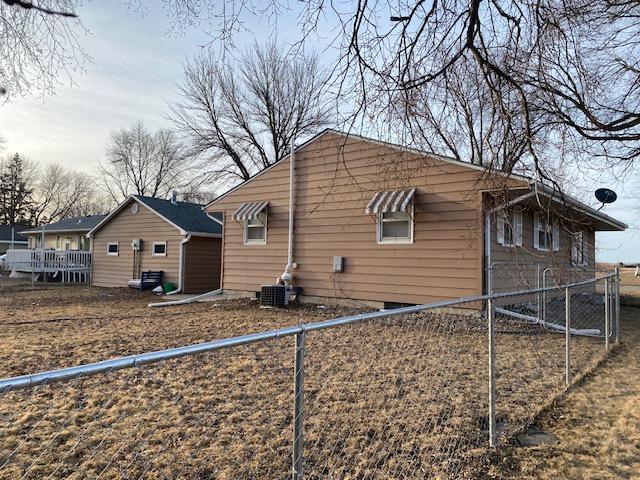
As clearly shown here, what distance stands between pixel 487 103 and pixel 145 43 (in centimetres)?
362

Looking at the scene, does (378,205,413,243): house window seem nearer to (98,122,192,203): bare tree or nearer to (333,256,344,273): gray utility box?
(333,256,344,273): gray utility box

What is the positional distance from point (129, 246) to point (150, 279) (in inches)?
103

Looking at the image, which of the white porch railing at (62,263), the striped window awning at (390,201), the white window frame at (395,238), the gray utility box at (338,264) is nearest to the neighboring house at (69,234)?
the white porch railing at (62,263)

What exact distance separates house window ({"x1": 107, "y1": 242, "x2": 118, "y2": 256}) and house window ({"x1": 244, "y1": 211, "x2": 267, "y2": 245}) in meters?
9.57

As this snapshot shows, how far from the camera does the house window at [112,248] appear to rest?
1983cm

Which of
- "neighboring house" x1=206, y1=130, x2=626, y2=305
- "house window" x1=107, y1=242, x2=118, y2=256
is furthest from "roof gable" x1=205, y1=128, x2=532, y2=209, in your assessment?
"house window" x1=107, y1=242, x2=118, y2=256

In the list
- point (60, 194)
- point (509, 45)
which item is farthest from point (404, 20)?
point (60, 194)

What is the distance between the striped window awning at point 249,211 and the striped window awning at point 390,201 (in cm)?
342

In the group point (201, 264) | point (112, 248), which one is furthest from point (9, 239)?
point (201, 264)

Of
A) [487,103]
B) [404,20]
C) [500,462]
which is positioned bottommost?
[500,462]

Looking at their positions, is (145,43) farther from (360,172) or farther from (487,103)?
(360,172)

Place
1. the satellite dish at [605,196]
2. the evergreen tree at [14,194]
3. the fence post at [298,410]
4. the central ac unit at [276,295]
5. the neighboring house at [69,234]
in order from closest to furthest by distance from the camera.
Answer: the fence post at [298,410], the satellite dish at [605,196], the central ac unit at [276,295], the neighboring house at [69,234], the evergreen tree at [14,194]

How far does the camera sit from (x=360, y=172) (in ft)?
34.7

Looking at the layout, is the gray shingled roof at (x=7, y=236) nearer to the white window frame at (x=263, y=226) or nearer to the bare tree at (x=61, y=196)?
the bare tree at (x=61, y=196)
